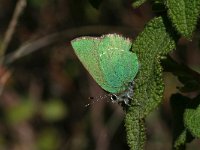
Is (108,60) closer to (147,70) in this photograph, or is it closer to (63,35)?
(147,70)

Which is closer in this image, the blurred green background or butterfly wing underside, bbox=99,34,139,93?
butterfly wing underside, bbox=99,34,139,93

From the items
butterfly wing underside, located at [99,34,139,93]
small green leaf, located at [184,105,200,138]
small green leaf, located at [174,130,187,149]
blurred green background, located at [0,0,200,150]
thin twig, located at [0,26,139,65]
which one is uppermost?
butterfly wing underside, located at [99,34,139,93]

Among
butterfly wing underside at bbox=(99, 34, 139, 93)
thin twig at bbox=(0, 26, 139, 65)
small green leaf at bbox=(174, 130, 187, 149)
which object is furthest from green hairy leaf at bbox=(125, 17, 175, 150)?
thin twig at bbox=(0, 26, 139, 65)

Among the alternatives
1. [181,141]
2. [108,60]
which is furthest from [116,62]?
[181,141]

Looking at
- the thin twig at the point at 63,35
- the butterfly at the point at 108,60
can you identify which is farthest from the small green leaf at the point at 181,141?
the thin twig at the point at 63,35

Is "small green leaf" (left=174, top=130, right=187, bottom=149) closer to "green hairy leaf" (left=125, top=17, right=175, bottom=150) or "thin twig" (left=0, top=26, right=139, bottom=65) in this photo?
"green hairy leaf" (left=125, top=17, right=175, bottom=150)

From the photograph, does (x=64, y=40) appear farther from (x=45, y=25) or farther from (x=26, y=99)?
(x=26, y=99)

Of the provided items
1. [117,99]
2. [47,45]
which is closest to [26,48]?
[47,45]

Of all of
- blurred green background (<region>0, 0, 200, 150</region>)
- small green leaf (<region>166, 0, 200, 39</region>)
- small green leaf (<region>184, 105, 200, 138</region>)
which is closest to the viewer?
small green leaf (<region>166, 0, 200, 39</region>)
